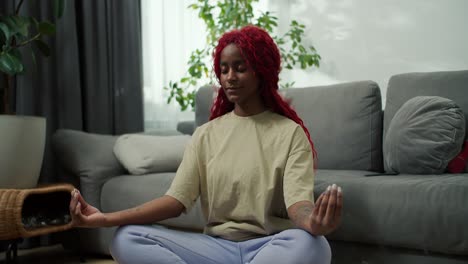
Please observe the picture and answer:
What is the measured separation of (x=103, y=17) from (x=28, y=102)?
0.71 m

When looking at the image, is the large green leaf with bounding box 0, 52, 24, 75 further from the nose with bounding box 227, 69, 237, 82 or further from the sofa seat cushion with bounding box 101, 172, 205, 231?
the nose with bounding box 227, 69, 237, 82

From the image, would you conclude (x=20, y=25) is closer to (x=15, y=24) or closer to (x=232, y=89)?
(x=15, y=24)

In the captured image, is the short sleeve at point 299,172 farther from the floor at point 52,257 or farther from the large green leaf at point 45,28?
the large green leaf at point 45,28

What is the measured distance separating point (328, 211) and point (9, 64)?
1668 mm

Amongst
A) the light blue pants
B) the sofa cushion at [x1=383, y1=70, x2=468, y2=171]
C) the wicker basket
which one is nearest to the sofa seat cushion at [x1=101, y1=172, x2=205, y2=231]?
the wicker basket

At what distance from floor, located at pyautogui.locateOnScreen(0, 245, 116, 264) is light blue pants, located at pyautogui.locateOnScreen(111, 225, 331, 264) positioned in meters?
1.14

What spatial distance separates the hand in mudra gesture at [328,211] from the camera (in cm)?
100

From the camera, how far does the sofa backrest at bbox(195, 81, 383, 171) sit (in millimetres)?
2207

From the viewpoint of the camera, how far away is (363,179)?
1.75m

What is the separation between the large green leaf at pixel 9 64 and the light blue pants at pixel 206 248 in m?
1.21

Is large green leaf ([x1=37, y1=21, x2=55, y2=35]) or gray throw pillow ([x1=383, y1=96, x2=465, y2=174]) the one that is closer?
gray throw pillow ([x1=383, y1=96, x2=465, y2=174])

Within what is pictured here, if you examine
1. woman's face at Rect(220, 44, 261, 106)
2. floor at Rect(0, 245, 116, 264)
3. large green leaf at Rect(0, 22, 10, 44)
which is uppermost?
large green leaf at Rect(0, 22, 10, 44)

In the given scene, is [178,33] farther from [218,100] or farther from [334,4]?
[218,100]

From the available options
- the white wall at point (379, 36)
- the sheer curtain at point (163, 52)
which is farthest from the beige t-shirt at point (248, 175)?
the sheer curtain at point (163, 52)
